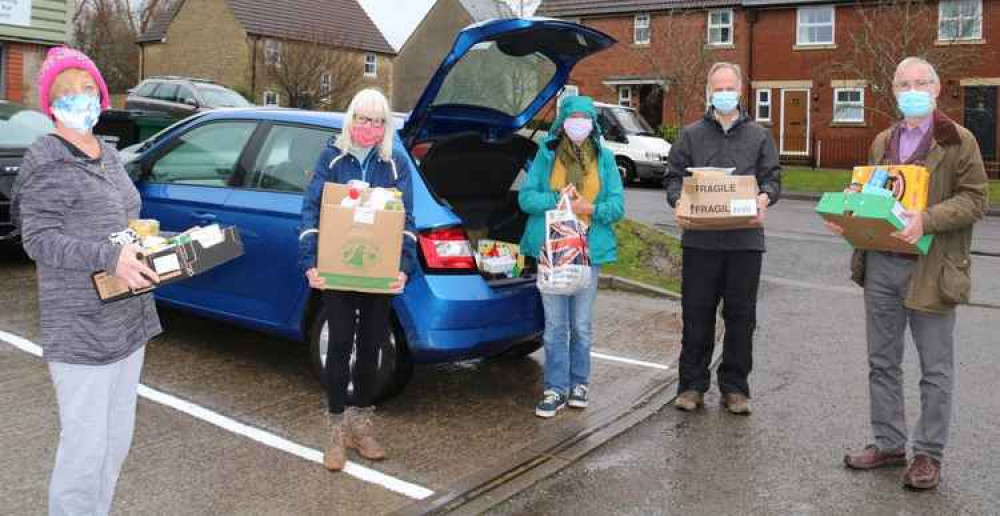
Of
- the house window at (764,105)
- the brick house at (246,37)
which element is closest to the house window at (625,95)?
the house window at (764,105)

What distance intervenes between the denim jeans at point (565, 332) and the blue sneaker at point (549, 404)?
0.13 feet

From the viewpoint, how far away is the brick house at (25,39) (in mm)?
15430

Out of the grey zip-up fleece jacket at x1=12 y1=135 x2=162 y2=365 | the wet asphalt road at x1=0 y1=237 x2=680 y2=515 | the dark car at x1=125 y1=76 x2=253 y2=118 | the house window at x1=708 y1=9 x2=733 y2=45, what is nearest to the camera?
the grey zip-up fleece jacket at x1=12 y1=135 x2=162 y2=365

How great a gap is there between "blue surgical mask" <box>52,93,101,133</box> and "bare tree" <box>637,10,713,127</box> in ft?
80.5

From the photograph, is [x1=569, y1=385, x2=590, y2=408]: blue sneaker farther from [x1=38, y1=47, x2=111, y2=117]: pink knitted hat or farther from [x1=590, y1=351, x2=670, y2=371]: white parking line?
[x1=38, y1=47, x2=111, y2=117]: pink knitted hat

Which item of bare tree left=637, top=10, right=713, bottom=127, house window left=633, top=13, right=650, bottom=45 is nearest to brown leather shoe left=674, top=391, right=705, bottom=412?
bare tree left=637, top=10, right=713, bottom=127

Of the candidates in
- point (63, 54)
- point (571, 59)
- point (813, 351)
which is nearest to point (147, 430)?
point (63, 54)

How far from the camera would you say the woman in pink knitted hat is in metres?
3.00

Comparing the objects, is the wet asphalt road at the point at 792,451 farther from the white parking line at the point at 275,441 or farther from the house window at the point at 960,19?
the house window at the point at 960,19

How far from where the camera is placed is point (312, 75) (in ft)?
99.2

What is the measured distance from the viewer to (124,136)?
1327 centimetres

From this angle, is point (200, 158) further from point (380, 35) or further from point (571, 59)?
point (380, 35)

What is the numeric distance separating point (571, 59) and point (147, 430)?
3.44 m

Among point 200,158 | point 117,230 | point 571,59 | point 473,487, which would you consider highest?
point 571,59
